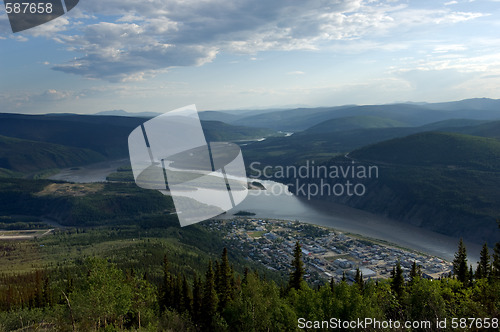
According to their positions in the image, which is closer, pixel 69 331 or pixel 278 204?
pixel 69 331

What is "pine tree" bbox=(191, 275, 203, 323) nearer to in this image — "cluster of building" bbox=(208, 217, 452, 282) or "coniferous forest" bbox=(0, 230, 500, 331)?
"coniferous forest" bbox=(0, 230, 500, 331)

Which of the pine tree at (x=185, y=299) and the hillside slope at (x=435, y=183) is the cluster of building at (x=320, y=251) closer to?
the hillside slope at (x=435, y=183)

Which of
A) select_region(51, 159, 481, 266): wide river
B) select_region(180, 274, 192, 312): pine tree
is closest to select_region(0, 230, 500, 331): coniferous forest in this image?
select_region(180, 274, 192, 312): pine tree

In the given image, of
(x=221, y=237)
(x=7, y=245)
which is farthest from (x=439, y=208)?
(x=7, y=245)

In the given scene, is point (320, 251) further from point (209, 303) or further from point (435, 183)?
point (435, 183)

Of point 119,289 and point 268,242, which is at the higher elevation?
point 119,289

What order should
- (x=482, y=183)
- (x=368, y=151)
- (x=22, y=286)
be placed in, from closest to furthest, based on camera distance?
(x=22, y=286), (x=482, y=183), (x=368, y=151)

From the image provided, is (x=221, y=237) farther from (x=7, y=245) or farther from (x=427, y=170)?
(x=427, y=170)
